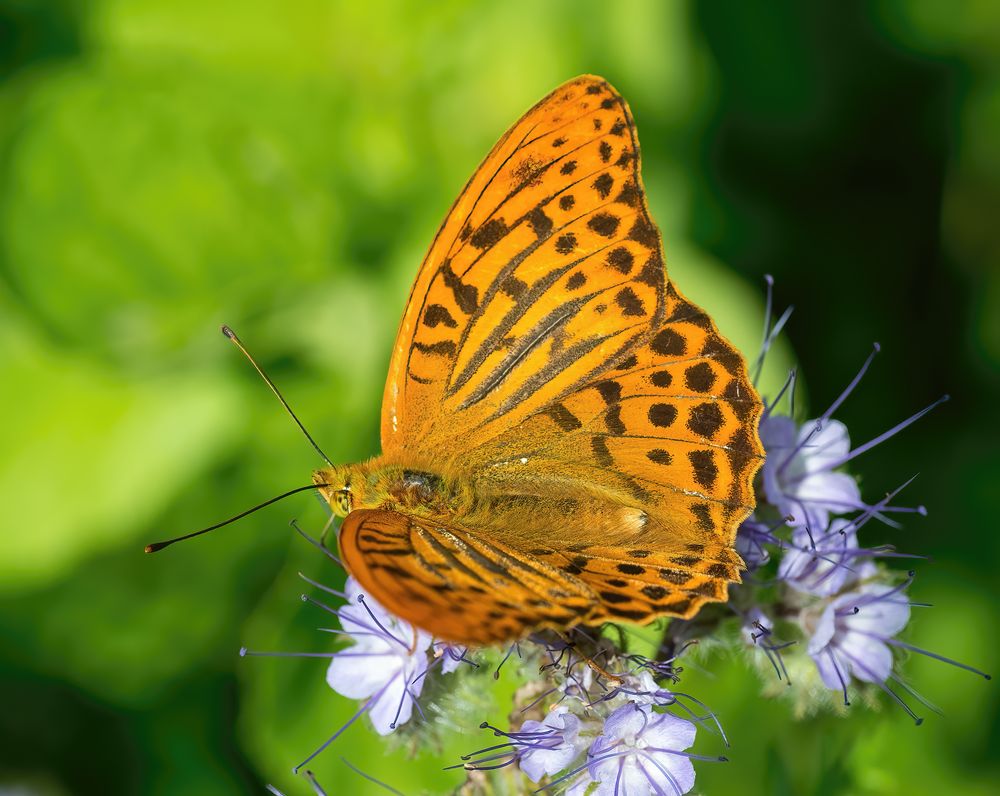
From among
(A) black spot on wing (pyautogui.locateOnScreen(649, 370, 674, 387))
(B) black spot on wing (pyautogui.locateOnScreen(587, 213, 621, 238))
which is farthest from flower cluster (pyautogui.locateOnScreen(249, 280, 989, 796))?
(B) black spot on wing (pyautogui.locateOnScreen(587, 213, 621, 238))

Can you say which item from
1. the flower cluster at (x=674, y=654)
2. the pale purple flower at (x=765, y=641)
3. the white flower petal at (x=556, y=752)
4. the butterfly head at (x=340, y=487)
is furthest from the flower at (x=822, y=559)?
the butterfly head at (x=340, y=487)

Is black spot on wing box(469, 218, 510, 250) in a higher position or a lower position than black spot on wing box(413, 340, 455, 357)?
higher

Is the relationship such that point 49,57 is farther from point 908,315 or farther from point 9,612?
point 908,315

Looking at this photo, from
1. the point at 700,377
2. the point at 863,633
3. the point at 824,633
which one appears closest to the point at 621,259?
the point at 700,377

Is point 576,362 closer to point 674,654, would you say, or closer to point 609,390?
point 609,390

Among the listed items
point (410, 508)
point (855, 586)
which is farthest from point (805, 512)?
point (410, 508)

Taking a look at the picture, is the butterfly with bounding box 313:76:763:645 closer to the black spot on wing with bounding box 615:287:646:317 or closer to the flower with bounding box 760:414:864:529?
the black spot on wing with bounding box 615:287:646:317
